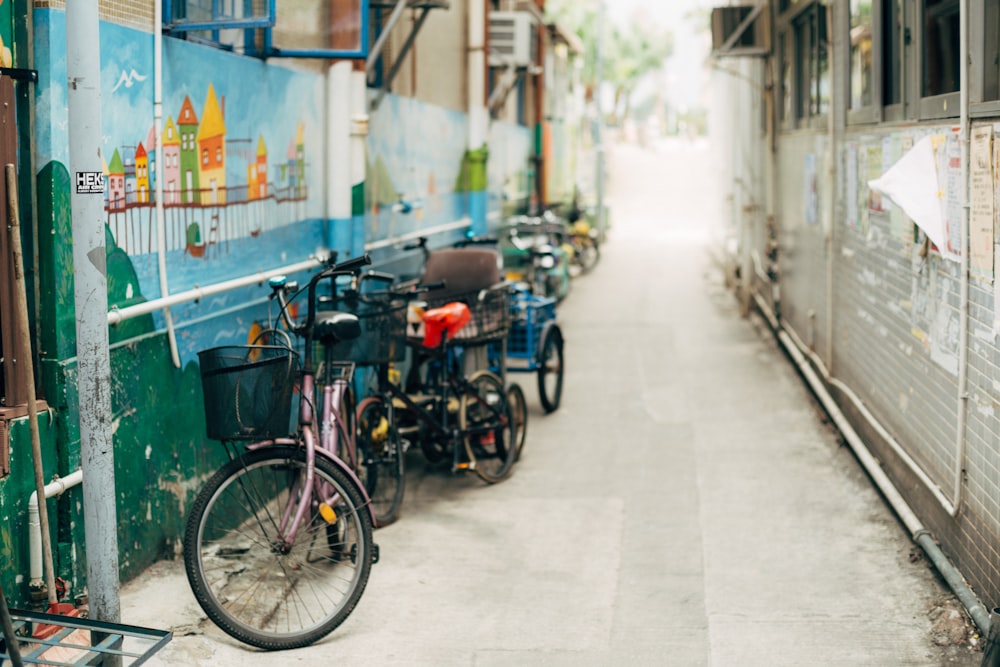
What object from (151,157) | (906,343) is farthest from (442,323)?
(906,343)

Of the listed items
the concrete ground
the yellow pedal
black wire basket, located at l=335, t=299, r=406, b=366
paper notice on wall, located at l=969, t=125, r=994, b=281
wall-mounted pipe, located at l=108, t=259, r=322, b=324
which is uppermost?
paper notice on wall, located at l=969, t=125, r=994, b=281

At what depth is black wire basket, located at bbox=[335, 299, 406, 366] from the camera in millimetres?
6750

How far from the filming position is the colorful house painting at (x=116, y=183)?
533 cm

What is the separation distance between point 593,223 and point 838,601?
72.9 feet

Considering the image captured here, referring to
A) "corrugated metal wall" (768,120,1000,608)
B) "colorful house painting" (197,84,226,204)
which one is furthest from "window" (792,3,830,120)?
"colorful house painting" (197,84,226,204)

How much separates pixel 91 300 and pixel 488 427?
401cm

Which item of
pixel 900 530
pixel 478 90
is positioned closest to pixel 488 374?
pixel 900 530

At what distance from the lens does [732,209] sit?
20328mm

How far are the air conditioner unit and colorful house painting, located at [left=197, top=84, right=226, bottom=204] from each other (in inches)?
408

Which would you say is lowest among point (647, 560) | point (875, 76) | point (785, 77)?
point (647, 560)

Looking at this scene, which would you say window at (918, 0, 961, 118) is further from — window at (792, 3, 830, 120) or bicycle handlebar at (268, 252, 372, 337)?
bicycle handlebar at (268, 252, 372, 337)

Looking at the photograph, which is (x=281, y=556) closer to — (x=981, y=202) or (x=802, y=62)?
(x=981, y=202)

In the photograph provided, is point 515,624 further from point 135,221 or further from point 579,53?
point 579,53

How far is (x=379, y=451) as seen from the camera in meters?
7.32
